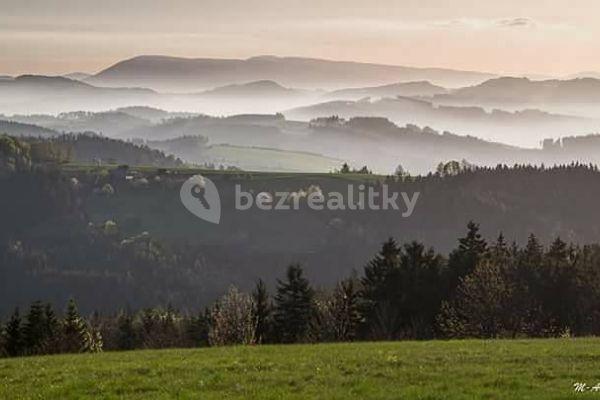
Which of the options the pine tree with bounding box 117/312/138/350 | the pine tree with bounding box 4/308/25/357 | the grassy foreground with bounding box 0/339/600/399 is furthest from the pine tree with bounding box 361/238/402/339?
the pine tree with bounding box 117/312/138/350

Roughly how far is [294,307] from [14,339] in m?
21.7

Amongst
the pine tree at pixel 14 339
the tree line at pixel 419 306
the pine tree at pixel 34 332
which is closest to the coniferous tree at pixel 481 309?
Result: the tree line at pixel 419 306

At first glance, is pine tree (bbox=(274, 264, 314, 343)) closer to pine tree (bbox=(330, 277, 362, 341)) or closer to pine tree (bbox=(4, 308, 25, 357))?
pine tree (bbox=(330, 277, 362, 341))

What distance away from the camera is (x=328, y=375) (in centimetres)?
2411

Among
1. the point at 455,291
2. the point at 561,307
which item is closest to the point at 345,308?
the point at 455,291

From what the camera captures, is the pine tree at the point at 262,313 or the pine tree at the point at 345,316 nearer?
the pine tree at the point at 345,316

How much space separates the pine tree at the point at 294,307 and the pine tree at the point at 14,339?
19.6 m

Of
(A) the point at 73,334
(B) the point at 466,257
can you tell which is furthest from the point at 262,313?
(B) the point at 466,257

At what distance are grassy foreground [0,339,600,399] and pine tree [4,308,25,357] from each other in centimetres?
2973

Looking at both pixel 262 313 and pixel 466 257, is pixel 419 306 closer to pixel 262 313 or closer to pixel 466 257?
pixel 466 257

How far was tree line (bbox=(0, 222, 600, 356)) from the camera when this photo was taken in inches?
2318

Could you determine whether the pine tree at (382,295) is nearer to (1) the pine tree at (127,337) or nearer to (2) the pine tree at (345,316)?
(2) the pine tree at (345,316)

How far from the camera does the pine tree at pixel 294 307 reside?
64625mm

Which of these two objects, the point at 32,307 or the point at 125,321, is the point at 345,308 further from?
the point at 125,321
